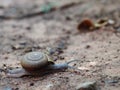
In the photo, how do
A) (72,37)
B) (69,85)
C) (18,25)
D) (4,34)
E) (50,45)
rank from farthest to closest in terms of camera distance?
(18,25) < (4,34) < (72,37) < (50,45) < (69,85)

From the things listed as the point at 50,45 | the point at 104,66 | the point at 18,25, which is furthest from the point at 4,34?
the point at 104,66

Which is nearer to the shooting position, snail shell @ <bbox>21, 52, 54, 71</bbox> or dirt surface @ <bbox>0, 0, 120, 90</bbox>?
dirt surface @ <bbox>0, 0, 120, 90</bbox>

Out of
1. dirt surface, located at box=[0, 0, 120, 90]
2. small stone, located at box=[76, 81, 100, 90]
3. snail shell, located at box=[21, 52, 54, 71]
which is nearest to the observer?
small stone, located at box=[76, 81, 100, 90]

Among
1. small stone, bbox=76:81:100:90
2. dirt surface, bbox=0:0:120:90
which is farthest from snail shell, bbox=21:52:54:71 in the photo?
small stone, bbox=76:81:100:90

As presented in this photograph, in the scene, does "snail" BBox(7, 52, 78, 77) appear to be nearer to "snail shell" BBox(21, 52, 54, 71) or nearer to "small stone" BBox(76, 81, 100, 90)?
"snail shell" BBox(21, 52, 54, 71)

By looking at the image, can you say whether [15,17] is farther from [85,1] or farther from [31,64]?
[31,64]
